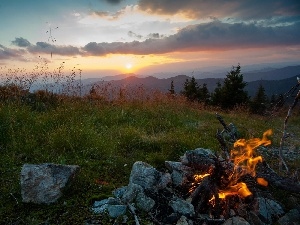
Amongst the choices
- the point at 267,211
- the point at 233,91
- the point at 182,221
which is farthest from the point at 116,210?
the point at 233,91

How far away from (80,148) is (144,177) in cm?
234

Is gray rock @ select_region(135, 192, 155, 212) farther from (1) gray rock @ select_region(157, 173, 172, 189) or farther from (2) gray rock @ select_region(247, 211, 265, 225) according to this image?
(2) gray rock @ select_region(247, 211, 265, 225)

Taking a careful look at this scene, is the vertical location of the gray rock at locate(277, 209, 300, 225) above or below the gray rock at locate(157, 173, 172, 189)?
below

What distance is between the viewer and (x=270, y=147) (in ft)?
32.4

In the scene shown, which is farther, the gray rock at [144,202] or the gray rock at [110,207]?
the gray rock at [144,202]

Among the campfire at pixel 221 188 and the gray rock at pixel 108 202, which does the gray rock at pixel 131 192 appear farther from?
the campfire at pixel 221 188

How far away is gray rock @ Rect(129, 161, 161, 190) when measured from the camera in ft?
15.9

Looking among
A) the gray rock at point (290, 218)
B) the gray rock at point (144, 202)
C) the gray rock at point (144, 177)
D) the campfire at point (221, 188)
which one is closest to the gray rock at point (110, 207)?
the gray rock at point (144, 202)

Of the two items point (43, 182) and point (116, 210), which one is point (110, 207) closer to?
point (116, 210)

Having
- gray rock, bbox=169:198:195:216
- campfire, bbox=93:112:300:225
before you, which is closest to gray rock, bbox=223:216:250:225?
campfire, bbox=93:112:300:225

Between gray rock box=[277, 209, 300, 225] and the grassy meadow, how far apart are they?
→ 1944 mm

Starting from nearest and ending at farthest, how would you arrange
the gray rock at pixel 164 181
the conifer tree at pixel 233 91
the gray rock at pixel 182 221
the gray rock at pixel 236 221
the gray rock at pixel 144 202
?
the gray rock at pixel 236 221, the gray rock at pixel 182 221, the gray rock at pixel 144 202, the gray rock at pixel 164 181, the conifer tree at pixel 233 91

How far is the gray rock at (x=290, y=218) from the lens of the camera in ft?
14.7

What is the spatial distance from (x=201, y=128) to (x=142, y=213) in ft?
22.3
